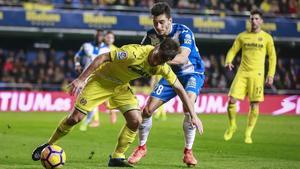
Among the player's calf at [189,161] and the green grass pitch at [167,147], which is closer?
the player's calf at [189,161]

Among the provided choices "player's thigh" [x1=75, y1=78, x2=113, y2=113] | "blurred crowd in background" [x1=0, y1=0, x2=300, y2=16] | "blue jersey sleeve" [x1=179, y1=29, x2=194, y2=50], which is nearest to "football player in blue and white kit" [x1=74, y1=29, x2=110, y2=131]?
"blue jersey sleeve" [x1=179, y1=29, x2=194, y2=50]

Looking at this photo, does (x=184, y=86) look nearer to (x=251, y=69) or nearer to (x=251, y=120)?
(x=251, y=120)

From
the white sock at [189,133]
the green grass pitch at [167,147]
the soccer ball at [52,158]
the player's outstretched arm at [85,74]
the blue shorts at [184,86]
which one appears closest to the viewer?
the player's outstretched arm at [85,74]

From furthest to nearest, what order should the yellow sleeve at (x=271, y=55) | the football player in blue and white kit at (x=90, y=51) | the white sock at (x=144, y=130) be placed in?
the football player in blue and white kit at (x=90, y=51) < the yellow sleeve at (x=271, y=55) < the white sock at (x=144, y=130)

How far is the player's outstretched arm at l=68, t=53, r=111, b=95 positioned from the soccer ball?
930mm

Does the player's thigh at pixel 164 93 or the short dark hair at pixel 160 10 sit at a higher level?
the short dark hair at pixel 160 10

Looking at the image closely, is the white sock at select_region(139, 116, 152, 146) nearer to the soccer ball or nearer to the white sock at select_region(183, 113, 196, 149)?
the white sock at select_region(183, 113, 196, 149)

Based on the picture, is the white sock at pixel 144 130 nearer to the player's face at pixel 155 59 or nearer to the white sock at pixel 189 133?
the white sock at pixel 189 133

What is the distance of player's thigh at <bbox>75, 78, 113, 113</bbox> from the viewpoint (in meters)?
9.69

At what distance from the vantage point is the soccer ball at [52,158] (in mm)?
9375

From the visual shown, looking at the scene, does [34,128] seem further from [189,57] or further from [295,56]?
[295,56]

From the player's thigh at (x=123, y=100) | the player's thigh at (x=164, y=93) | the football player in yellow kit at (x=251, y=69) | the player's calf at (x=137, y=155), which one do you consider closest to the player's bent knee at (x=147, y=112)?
the player's thigh at (x=164, y=93)

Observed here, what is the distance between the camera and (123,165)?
1024cm

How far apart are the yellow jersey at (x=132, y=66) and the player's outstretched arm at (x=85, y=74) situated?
13 centimetres
